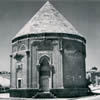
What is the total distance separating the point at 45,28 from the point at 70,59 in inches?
222

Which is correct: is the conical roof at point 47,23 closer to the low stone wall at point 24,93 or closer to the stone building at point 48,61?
the stone building at point 48,61

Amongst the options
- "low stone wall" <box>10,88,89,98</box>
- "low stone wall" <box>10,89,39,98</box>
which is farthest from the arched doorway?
"low stone wall" <box>10,89,39,98</box>

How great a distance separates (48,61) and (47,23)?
604cm

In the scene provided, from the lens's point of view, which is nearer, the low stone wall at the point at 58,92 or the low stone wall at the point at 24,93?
the low stone wall at the point at 58,92

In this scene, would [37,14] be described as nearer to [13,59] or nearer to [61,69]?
[13,59]

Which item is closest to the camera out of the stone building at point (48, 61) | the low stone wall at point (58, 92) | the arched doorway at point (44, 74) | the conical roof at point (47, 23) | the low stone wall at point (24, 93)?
the low stone wall at point (58, 92)

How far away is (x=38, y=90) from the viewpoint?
32250mm

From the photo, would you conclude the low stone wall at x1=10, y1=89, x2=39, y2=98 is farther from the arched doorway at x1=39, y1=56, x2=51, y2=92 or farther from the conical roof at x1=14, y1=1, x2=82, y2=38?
the conical roof at x1=14, y1=1, x2=82, y2=38

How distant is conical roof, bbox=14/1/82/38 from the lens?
34.5 m

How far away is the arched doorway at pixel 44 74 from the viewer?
32.8 metres

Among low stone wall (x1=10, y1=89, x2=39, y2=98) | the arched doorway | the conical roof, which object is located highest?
the conical roof

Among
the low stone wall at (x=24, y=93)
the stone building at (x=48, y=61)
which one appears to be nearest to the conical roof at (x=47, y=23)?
the stone building at (x=48, y=61)

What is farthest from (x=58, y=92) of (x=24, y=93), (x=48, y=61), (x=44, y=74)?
(x=24, y=93)

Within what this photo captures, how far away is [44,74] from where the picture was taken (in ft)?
108
